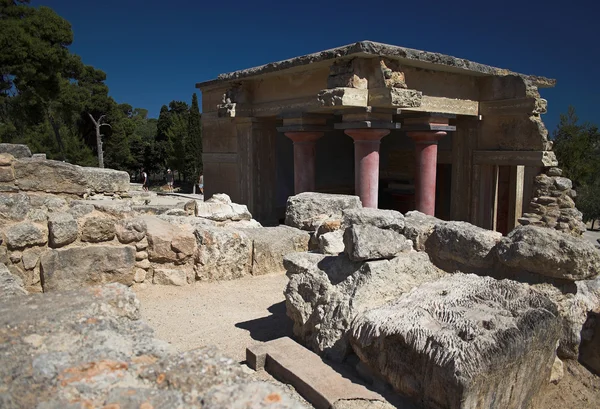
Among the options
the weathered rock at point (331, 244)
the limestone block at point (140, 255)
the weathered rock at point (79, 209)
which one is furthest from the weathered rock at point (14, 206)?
the weathered rock at point (331, 244)

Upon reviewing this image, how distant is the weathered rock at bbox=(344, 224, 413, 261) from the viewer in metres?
3.59

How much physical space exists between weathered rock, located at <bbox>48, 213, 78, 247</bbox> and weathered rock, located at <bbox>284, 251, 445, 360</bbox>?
2.16m

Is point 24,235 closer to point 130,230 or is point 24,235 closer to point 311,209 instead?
point 130,230

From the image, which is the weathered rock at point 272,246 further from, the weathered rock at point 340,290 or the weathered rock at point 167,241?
the weathered rock at point 340,290

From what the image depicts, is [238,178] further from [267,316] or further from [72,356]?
[72,356]

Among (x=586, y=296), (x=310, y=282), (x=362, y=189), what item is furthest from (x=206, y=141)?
(x=586, y=296)

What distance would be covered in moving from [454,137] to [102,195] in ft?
25.8

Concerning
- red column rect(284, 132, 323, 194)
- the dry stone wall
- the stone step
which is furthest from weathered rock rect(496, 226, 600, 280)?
red column rect(284, 132, 323, 194)

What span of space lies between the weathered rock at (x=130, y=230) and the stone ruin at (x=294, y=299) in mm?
15

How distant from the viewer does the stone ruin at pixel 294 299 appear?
1.75 m

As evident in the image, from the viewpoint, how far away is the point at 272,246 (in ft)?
19.2

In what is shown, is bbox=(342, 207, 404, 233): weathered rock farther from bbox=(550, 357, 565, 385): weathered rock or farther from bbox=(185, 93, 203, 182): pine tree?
bbox=(185, 93, 203, 182): pine tree

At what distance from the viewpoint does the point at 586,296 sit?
3.39m

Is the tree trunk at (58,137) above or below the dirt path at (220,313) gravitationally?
above
